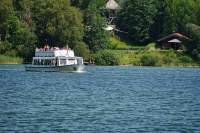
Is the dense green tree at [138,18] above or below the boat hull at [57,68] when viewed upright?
above

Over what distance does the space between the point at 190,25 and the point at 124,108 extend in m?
117

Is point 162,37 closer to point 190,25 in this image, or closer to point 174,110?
point 190,25

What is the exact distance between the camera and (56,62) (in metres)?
134

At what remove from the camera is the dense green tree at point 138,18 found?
182 meters

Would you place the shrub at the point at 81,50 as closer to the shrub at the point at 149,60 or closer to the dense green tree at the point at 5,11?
the shrub at the point at 149,60

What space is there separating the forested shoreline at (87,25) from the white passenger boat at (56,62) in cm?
2688

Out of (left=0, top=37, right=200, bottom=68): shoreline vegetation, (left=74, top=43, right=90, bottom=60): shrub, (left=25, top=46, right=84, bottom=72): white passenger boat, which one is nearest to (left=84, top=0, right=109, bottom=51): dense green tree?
(left=0, top=37, right=200, bottom=68): shoreline vegetation

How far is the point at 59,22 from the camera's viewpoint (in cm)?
16538

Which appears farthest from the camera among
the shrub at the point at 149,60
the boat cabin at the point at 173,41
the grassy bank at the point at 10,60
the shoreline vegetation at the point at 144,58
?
the boat cabin at the point at 173,41

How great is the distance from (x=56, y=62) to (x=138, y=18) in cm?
5462

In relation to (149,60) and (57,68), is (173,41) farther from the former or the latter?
(57,68)

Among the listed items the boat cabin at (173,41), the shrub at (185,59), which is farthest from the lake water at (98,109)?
the boat cabin at (173,41)

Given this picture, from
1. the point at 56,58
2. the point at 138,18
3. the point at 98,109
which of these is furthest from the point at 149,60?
the point at 98,109

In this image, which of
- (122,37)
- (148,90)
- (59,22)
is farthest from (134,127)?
(122,37)
